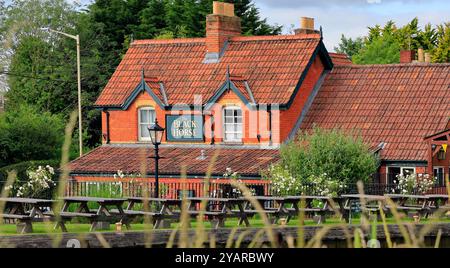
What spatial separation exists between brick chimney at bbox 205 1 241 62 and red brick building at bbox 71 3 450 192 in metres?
0.04

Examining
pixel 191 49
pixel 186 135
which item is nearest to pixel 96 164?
pixel 186 135

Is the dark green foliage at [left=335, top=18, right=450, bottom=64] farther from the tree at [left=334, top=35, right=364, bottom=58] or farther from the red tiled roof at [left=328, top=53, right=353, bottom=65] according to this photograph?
the tree at [left=334, top=35, right=364, bottom=58]

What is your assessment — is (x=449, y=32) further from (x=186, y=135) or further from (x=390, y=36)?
(x=390, y=36)

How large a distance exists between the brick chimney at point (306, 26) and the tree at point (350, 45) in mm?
30644

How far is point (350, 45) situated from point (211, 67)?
36.0m

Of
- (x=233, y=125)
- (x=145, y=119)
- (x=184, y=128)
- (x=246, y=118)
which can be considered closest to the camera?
(x=246, y=118)

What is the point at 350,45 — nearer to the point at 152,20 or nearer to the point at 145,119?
the point at 152,20

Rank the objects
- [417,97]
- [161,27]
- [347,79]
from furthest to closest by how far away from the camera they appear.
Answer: [161,27]
[347,79]
[417,97]

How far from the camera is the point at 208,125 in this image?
4309cm

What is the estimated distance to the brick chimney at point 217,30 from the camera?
4478cm

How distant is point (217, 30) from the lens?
44.7m

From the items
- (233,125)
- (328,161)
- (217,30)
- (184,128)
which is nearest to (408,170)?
(328,161)

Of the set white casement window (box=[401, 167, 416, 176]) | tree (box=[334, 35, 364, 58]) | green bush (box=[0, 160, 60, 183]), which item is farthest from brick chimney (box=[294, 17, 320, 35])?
tree (box=[334, 35, 364, 58])
